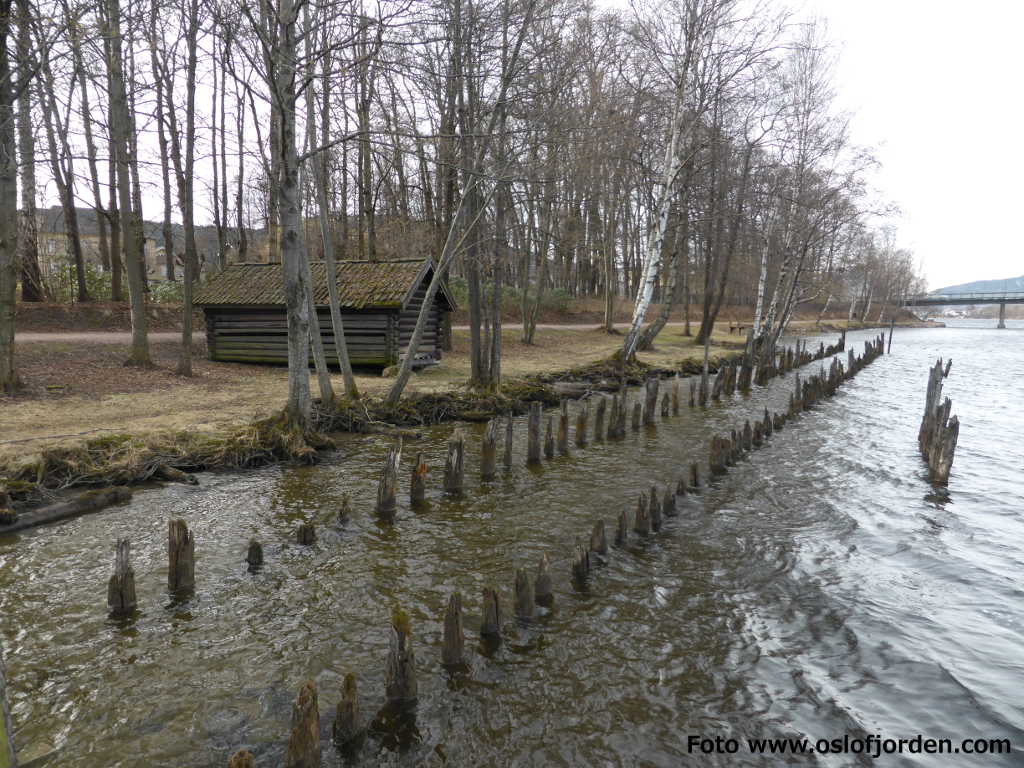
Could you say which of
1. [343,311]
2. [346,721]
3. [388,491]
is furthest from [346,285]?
[346,721]

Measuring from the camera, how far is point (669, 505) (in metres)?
7.77

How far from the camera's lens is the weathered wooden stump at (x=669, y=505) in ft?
25.2

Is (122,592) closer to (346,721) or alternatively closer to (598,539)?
(346,721)

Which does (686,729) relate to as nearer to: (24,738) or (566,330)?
(24,738)

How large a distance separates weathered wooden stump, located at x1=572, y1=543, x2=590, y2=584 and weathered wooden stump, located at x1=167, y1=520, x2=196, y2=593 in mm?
3504

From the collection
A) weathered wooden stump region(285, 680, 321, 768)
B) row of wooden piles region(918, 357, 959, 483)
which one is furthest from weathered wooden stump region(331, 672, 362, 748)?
row of wooden piles region(918, 357, 959, 483)

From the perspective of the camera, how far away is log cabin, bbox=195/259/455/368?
16.6 meters

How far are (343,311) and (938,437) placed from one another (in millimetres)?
13997

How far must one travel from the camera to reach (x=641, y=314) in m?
20.2

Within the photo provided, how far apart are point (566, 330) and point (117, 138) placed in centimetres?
2175

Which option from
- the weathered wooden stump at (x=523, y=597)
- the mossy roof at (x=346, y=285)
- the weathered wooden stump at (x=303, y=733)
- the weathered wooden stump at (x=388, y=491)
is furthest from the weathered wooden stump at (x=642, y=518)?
the mossy roof at (x=346, y=285)

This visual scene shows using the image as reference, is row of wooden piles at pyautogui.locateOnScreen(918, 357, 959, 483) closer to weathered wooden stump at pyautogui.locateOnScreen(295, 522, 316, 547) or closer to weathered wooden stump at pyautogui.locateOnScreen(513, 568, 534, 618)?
weathered wooden stump at pyautogui.locateOnScreen(513, 568, 534, 618)

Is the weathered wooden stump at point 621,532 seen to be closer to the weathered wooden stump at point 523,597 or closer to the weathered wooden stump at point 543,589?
the weathered wooden stump at point 543,589

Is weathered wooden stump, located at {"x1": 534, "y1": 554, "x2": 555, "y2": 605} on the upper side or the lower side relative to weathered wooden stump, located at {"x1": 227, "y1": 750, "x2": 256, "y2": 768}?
lower
